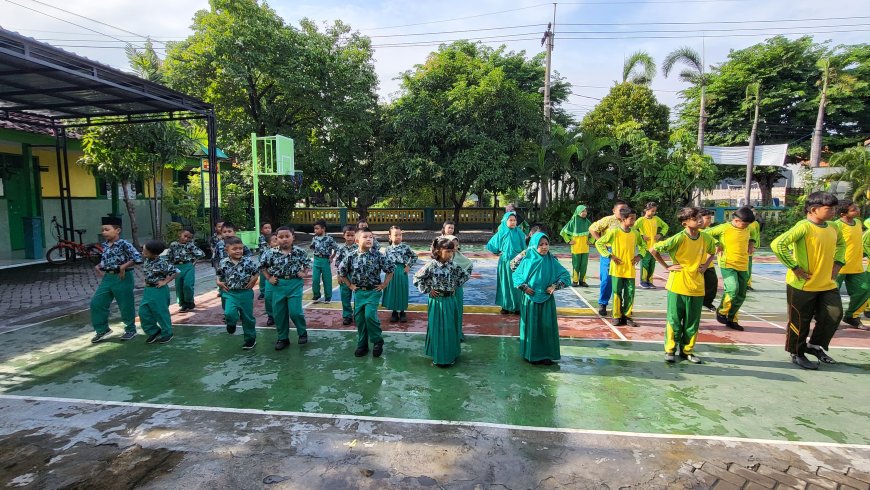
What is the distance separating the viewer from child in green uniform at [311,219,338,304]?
26.5 feet

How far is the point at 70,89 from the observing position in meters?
9.17

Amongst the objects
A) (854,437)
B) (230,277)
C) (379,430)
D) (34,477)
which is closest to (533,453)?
(379,430)

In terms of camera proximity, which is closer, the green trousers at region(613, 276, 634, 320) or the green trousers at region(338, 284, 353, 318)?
the green trousers at region(613, 276, 634, 320)

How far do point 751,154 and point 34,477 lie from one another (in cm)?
2710

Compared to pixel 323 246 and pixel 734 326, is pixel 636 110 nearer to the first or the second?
pixel 734 326

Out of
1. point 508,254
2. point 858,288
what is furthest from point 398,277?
point 858,288

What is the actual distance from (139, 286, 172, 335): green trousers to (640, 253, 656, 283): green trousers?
27.9ft

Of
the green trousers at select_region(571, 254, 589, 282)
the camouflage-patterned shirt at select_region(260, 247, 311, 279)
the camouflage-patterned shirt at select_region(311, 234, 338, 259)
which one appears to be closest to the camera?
the camouflage-patterned shirt at select_region(260, 247, 311, 279)

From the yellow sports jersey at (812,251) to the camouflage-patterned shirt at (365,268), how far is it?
427 centimetres

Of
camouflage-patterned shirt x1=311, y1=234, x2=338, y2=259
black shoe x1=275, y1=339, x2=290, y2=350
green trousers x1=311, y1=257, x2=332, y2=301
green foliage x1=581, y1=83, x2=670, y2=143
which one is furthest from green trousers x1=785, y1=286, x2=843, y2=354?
green foliage x1=581, y1=83, x2=670, y2=143

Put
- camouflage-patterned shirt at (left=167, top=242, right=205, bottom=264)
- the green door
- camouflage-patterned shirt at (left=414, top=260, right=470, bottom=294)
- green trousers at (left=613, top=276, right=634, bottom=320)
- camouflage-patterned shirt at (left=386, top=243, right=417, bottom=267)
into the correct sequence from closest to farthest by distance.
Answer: camouflage-patterned shirt at (left=414, top=260, right=470, bottom=294) → camouflage-patterned shirt at (left=386, top=243, right=417, bottom=267) → green trousers at (left=613, top=276, right=634, bottom=320) → camouflage-patterned shirt at (left=167, top=242, right=205, bottom=264) → the green door

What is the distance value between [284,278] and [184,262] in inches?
109

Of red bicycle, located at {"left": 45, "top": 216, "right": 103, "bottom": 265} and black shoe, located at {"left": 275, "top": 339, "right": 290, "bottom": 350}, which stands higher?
red bicycle, located at {"left": 45, "top": 216, "right": 103, "bottom": 265}

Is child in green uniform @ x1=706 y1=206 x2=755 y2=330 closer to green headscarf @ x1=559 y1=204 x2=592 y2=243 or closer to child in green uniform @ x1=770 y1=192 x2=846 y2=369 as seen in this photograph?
child in green uniform @ x1=770 y1=192 x2=846 y2=369
